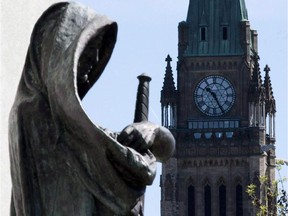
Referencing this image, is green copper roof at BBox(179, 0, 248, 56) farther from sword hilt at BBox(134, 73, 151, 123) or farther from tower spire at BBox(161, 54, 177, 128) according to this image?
sword hilt at BBox(134, 73, 151, 123)

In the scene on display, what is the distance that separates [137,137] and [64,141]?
20 centimetres

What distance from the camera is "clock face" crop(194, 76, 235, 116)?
86438 millimetres

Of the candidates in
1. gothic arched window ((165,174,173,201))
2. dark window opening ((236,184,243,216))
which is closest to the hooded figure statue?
gothic arched window ((165,174,173,201))

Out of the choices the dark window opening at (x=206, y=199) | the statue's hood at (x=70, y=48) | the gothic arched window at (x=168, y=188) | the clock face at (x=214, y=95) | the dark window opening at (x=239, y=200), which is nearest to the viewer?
the statue's hood at (x=70, y=48)

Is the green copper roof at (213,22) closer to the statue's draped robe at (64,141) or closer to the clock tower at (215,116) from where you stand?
the clock tower at (215,116)

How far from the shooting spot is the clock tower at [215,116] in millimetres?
84812

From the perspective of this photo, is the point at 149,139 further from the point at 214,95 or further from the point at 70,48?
the point at 214,95

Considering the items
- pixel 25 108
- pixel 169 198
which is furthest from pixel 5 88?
pixel 169 198

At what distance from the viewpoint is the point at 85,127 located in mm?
3822

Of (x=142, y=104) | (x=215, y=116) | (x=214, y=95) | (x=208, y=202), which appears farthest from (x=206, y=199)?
(x=142, y=104)

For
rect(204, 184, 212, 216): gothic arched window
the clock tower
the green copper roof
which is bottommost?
rect(204, 184, 212, 216): gothic arched window

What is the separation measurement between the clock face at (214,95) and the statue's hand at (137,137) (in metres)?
82.2

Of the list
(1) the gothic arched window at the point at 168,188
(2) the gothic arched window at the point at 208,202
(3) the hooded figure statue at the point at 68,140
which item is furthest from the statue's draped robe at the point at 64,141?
(2) the gothic arched window at the point at 208,202

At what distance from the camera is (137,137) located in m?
3.95
